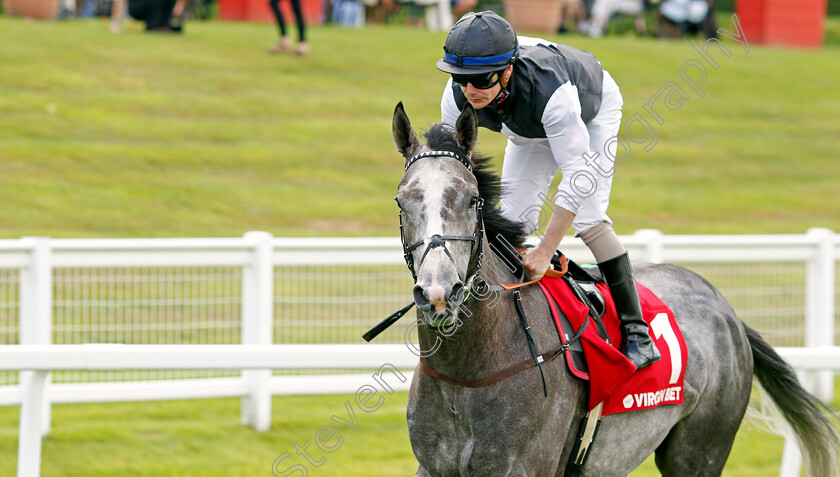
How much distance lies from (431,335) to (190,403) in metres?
3.54

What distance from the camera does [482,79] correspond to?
3.12 metres

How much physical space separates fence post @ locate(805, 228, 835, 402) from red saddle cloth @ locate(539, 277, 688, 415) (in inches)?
126

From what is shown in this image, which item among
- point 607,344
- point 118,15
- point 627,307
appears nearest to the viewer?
point 607,344

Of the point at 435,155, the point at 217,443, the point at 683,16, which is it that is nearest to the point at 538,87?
the point at 435,155

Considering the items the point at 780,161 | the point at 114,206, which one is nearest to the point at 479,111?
the point at 114,206

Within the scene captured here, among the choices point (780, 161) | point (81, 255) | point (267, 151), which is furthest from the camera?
point (780, 161)

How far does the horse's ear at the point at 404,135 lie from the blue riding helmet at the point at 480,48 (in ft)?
0.67

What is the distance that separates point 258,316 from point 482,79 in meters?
2.97

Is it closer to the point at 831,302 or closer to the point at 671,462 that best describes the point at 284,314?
the point at 671,462

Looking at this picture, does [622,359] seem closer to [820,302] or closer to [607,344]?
[607,344]

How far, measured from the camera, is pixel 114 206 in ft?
31.8

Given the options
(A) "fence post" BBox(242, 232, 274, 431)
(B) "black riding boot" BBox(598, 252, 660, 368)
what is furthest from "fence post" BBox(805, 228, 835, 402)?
(A) "fence post" BBox(242, 232, 274, 431)

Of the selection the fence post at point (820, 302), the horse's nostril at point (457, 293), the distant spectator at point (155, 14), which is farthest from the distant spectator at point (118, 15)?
the horse's nostril at point (457, 293)

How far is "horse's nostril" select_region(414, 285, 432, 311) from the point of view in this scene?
2572 mm
